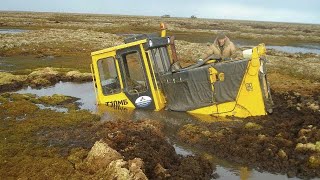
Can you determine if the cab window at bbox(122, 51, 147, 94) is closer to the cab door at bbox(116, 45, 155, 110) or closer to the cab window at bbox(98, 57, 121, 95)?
the cab door at bbox(116, 45, 155, 110)

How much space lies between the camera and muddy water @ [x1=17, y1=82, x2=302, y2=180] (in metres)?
8.63

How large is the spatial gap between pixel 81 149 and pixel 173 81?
4.48 meters

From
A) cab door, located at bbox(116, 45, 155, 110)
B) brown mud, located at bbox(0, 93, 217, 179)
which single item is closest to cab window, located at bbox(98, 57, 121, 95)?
cab door, located at bbox(116, 45, 155, 110)

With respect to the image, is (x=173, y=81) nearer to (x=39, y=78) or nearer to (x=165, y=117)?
(x=165, y=117)

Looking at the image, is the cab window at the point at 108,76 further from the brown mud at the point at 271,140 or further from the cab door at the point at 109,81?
the brown mud at the point at 271,140

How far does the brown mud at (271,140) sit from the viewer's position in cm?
875

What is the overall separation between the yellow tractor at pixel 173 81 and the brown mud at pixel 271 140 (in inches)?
30.9

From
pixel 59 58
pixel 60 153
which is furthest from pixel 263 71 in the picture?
pixel 59 58

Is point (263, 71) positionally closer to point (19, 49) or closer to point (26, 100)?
point (26, 100)

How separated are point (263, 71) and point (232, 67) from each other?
92 centimetres

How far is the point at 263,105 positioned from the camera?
11.8 meters

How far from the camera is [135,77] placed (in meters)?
13.7

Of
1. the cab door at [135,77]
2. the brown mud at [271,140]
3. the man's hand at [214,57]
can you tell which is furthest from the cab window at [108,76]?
the brown mud at [271,140]

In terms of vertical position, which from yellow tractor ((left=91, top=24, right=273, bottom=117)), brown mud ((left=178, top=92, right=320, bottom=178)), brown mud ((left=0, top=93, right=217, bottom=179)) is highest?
yellow tractor ((left=91, top=24, right=273, bottom=117))
